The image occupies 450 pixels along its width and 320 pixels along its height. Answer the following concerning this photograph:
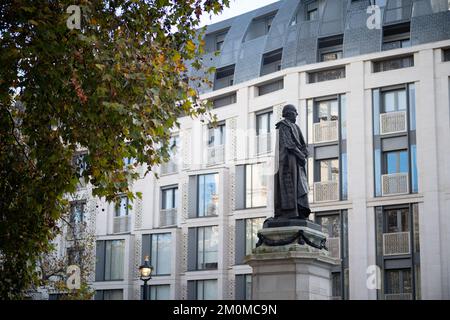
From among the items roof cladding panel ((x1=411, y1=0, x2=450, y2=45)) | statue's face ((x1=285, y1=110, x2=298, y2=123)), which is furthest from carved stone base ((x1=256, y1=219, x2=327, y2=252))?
roof cladding panel ((x1=411, y1=0, x2=450, y2=45))

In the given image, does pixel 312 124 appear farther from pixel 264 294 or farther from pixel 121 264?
pixel 264 294

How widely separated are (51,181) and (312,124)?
96.8ft

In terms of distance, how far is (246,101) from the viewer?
5003 cm

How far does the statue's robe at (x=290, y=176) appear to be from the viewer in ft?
63.3

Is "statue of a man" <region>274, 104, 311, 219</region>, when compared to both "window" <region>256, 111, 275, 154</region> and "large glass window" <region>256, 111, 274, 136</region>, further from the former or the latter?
"large glass window" <region>256, 111, 274, 136</region>

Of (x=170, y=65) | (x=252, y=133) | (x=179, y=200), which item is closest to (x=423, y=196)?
(x=252, y=133)

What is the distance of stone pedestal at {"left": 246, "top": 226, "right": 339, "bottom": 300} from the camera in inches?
727

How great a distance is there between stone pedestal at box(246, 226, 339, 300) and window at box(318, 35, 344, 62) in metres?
29.5

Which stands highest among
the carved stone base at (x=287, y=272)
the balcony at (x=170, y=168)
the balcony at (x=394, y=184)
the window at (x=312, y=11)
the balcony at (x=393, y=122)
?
the window at (x=312, y=11)

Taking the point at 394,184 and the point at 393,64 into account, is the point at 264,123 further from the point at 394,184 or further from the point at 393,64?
the point at 394,184

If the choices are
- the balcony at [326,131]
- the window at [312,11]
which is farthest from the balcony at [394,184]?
the window at [312,11]

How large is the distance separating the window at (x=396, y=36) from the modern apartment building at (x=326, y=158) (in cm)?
5

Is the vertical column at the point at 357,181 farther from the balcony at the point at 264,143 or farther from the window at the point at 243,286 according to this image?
the window at the point at 243,286

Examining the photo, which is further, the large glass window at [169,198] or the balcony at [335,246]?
the large glass window at [169,198]
